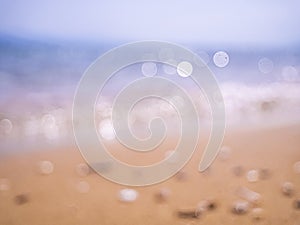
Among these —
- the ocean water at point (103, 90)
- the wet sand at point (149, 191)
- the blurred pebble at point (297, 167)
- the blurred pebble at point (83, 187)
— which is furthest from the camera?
the ocean water at point (103, 90)

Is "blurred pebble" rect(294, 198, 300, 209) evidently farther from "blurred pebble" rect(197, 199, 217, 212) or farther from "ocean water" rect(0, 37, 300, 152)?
"ocean water" rect(0, 37, 300, 152)

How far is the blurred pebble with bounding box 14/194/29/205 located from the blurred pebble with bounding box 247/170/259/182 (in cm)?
71

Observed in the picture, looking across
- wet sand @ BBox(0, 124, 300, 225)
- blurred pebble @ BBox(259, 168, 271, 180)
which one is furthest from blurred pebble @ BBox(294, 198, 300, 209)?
blurred pebble @ BBox(259, 168, 271, 180)

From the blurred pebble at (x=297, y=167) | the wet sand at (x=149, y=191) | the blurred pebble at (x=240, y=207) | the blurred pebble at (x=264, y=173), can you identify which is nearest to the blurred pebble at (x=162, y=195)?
the wet sand at (x=149, y=191)

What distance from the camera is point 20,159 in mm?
1320

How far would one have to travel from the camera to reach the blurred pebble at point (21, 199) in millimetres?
1113

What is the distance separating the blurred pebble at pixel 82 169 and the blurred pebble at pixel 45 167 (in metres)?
0.09

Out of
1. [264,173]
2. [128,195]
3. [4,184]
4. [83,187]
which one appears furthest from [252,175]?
[4,184]

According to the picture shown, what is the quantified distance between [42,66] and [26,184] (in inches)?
34.3

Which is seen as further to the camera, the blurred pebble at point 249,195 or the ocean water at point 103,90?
the ocean water at point 103,90

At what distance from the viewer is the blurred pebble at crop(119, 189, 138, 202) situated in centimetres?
114

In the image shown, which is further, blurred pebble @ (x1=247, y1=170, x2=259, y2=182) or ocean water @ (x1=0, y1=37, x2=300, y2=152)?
ocean water @ (x1=0, y1=37, x2=300, y2=152)

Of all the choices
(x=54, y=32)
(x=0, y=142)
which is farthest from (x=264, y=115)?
(x=0, y=142)

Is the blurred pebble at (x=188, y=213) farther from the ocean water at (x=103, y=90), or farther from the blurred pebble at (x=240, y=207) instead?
the ocean water at (x=103, y=90)
